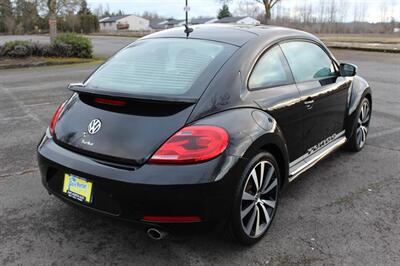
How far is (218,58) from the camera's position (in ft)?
9.66

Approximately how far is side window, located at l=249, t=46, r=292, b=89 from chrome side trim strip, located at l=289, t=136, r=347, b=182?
2.44 feet

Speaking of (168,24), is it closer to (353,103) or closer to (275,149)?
(353,103)

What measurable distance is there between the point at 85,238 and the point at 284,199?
1769 mm

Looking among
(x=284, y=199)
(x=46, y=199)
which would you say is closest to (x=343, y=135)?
(x=284, y=199)

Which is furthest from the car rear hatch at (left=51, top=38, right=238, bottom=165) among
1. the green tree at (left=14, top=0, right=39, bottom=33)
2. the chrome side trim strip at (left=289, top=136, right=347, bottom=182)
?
the green tree at (left=14, top=0, right=39, bottom=33)

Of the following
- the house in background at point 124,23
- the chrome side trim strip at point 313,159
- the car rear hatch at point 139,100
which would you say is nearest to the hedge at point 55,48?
the car rear hatch at point 139,100

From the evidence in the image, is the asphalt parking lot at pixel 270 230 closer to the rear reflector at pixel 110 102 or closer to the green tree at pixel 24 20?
the rear reflector at pixel 110 102

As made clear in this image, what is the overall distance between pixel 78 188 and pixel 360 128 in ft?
11.7

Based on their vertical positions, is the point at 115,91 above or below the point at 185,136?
above

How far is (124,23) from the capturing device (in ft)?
353

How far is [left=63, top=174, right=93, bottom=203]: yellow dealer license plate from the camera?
8.46 feet

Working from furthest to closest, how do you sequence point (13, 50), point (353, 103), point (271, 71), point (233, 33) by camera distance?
point (13, 50)
point (353, 103)
point (233, 33)
point (271, 71)

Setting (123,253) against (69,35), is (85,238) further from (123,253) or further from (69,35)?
(69,35)

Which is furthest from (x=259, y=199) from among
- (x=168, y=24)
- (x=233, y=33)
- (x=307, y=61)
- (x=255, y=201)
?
(x=168, y=24)
